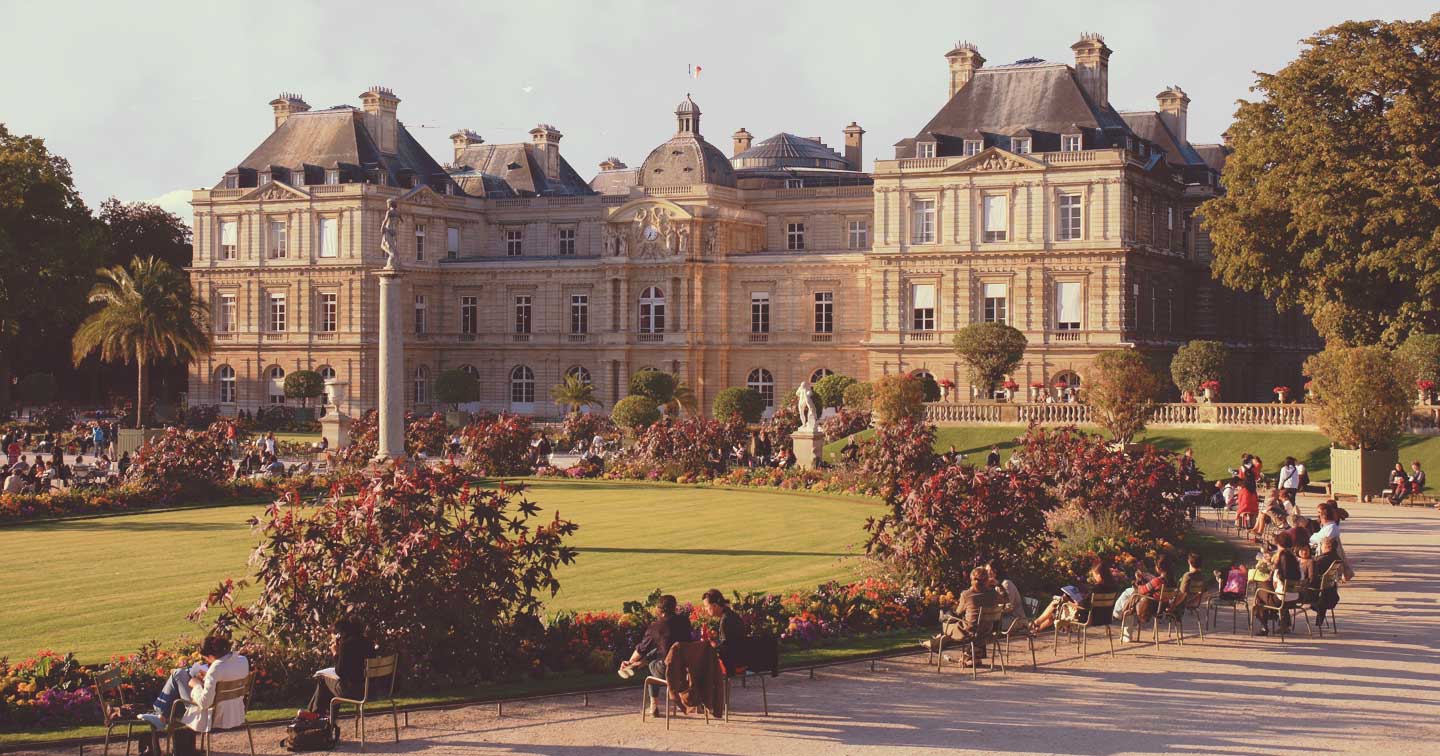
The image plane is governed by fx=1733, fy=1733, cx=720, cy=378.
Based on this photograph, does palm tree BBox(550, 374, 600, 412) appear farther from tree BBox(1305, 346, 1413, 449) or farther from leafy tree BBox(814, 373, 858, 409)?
tree BBox(1305, 346, 1413, 449)

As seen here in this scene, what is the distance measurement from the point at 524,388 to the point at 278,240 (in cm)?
1333

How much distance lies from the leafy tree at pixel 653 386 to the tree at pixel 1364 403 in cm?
3116

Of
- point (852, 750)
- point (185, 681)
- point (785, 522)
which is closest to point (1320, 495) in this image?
point (785, 522)

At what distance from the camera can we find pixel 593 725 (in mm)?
16719

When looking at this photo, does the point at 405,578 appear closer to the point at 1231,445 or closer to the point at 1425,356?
the point at 1231,445

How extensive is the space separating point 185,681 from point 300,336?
64.5 metres

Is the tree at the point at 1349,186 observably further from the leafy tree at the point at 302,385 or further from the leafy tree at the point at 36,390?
the leafy tree at the point at 36,390

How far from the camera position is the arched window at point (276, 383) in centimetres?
7869

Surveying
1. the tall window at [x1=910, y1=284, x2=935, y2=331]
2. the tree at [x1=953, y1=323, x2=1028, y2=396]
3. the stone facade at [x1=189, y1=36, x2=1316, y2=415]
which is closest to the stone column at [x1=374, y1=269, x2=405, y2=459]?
the tree at [x1=953, y1=323, x2=1028, y2=396]

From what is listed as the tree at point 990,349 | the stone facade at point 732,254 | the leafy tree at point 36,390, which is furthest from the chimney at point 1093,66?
the leafy tree at point 36,390

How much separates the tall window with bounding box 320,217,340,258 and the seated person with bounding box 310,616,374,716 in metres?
63.0

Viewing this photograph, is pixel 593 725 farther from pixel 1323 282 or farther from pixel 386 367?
pixel 1323 282

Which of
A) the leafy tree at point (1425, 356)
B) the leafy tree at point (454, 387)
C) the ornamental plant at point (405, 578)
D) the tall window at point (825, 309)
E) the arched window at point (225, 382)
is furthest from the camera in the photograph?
the arched window at point (225, 382)

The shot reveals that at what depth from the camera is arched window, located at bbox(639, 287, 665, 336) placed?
242 ft
